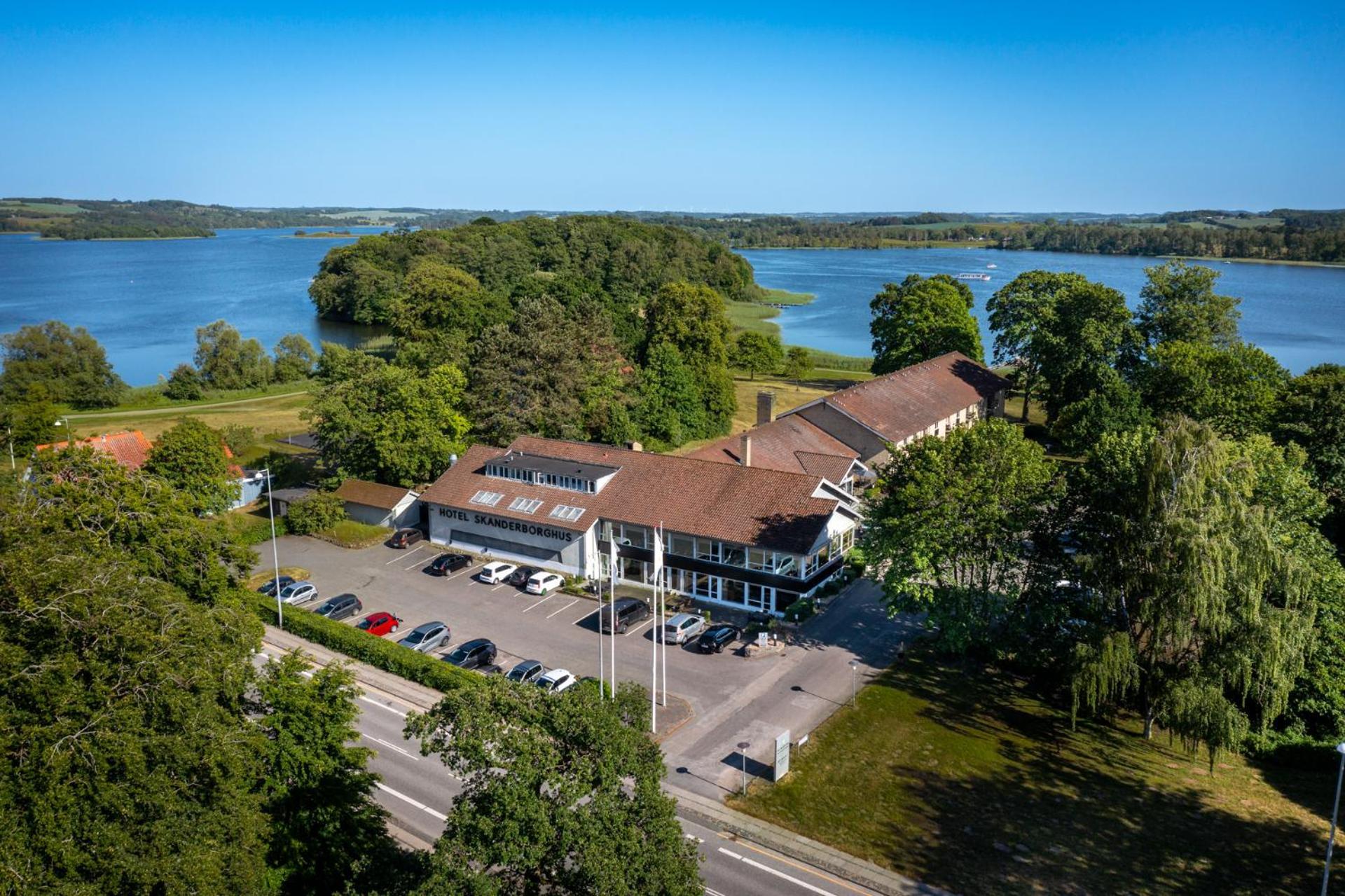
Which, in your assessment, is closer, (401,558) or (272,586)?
(272,586)

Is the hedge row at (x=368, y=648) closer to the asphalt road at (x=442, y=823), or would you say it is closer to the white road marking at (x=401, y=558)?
the asphalt road at (x=442, y=823)

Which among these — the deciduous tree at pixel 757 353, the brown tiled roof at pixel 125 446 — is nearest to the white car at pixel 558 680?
the brown tiled roof at pixel 125 446

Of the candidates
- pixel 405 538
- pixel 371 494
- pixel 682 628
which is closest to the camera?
pixel 682 628

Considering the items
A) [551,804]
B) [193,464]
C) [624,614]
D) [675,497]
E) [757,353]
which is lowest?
[624,614]

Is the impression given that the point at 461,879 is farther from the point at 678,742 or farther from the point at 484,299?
the point at 484,299

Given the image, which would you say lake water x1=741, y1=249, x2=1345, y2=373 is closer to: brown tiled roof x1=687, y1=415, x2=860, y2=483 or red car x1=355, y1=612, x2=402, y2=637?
brown tiled roof x1=687, y1=415, x2=860, y2=483

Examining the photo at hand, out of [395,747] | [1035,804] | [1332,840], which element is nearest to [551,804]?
[395,747]

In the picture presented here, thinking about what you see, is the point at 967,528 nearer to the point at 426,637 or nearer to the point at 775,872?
the point at 775,872
